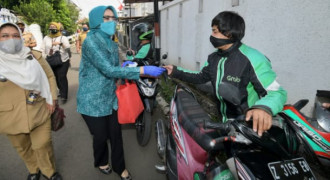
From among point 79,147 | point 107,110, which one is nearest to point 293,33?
point 107,110

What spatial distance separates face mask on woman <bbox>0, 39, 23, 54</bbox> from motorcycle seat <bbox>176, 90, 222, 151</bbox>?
5.36 ft

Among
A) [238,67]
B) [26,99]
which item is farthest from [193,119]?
[26,99]

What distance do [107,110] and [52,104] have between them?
2.24 ft

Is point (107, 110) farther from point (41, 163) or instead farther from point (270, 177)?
point (270, 177)

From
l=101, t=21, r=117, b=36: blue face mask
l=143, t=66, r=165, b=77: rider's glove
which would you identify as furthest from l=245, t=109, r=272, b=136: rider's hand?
l=101, t=21, r=117, b=36: blue face mask

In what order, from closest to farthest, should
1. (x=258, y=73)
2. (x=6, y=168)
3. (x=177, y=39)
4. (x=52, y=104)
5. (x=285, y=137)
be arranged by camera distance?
1. (x=285, y=137)
2. (x=258, y=73)
3. (x=52, y=104)
4. (x=6, y=168)
5. (x=177, y=39)

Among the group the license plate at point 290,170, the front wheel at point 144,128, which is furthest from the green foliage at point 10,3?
the license plate at point 290,170

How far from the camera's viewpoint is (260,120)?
3.81ft

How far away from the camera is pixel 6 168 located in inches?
117

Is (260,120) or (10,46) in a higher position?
(10,46)

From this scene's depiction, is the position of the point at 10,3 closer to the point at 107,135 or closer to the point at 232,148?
the point at 107,135

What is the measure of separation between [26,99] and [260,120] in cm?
225

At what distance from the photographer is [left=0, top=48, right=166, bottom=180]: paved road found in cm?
283

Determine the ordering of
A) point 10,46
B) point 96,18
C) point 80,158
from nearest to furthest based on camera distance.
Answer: point 10,46
point 96,18
point 80,158
